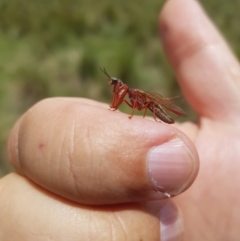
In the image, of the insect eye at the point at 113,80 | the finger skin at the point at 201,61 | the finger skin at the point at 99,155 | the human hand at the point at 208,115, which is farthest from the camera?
the finger skin at the point at 201,61

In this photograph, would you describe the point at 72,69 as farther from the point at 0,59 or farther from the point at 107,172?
the point at 107,172

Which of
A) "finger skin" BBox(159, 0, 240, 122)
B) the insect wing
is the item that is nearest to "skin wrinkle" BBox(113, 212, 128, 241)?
the insect wing

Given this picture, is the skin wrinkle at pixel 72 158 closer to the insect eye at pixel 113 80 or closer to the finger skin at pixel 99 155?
the finger skin at pixel 99 155

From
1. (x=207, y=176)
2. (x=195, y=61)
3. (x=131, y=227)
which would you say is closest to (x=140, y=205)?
(x=131, y=227)

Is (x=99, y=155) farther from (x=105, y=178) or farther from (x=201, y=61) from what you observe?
(x=201, y=61)

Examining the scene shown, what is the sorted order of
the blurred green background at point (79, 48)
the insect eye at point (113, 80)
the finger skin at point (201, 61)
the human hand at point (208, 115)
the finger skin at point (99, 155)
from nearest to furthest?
the finger skin at point (99, 155), the insect eye at point (113, 80), the human hand at point (208, 115), the finger skin at point (201, 61), the blurred green background at point (79, 48)

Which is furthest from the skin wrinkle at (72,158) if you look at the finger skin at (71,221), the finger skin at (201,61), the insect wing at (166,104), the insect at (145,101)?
the finger skin at (201,61)

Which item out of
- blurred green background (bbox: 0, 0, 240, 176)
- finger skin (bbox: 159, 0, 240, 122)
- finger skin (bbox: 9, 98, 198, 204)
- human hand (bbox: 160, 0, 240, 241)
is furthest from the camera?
blurred green background (bbox: 0, 0, 240, 176)

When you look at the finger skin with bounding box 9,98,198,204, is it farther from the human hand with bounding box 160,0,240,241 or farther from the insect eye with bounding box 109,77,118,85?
the human hand with bounding box 160,0,240,241
